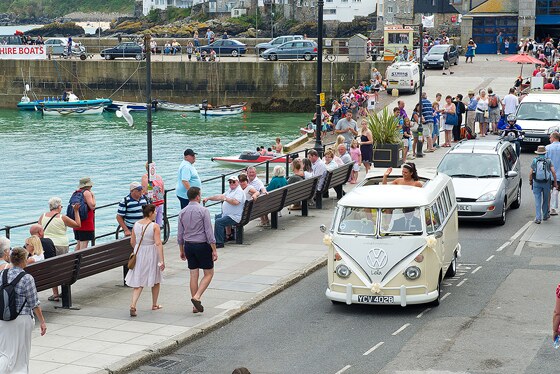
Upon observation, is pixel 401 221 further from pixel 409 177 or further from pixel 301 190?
pixel 301 190

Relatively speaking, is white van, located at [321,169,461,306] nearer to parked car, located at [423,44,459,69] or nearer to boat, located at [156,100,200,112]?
parked car, located at [423,44,459,69]

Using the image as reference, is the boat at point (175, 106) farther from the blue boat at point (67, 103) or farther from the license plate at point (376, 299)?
the license plate at point (376, 299)

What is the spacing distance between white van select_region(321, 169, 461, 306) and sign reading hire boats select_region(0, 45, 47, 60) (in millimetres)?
64129

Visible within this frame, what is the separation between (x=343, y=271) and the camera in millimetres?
14773

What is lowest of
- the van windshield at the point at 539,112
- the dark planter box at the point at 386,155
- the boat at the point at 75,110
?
the boat at the point at 75,110

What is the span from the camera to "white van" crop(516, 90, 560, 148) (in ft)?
108

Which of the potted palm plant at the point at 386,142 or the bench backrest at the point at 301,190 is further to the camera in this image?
the potted palm plant at the point at 386,142

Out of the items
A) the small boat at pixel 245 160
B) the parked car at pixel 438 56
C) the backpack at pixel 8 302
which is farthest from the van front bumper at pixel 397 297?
the parked car at pixel 438 56

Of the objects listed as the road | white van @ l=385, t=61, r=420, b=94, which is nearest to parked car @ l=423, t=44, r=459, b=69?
white van @ l=385, t=61, r=420, b=94

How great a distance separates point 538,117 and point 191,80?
42032 millimetres

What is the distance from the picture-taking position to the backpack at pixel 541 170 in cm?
2170

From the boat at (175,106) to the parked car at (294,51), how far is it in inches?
253

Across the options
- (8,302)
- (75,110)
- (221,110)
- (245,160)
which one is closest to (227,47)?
(221,110)

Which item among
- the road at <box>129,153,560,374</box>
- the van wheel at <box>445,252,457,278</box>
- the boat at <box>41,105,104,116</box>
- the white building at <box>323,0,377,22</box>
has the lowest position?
the boat at <box>41,105,104,116</box>
